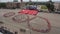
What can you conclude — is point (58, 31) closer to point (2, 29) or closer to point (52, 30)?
point (52, 30)

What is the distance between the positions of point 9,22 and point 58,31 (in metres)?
0.52

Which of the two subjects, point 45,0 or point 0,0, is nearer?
point 45,0

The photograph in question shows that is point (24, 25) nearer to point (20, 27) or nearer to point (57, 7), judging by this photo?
point (20, 27)

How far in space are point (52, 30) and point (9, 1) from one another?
250cm

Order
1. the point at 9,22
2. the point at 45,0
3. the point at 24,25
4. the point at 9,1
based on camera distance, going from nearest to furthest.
Answer: the point at 24,25 < the point at 9,22 < the point at 45,0 < the point at 9,1

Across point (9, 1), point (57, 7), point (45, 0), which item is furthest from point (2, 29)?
point (9, 1)

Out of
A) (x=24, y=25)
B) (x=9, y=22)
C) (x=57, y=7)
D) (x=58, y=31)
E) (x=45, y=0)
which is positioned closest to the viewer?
(x=58, y=31)

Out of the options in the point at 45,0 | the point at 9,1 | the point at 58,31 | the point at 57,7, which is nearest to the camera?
the point at 58,31

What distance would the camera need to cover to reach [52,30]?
1207 mm

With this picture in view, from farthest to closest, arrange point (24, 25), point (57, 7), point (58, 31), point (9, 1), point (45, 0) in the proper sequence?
1. point (9, 1)
2. point (45, 0)
3. point (57, 7)
4. point (24, 25)
5. point (58, 31)

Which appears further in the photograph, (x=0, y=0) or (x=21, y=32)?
(x=0, y=0)

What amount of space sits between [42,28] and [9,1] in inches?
95.5

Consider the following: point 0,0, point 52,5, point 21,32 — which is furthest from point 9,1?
point 21,32

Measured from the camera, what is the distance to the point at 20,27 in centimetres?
129
